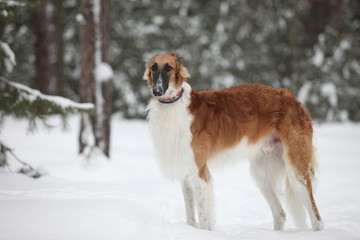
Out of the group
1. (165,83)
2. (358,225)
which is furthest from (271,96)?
(358,225)

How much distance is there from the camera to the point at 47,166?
6.18 meters

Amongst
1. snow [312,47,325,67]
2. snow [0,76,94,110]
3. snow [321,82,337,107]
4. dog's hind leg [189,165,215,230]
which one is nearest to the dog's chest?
dog's hind leg [189,165,215,230]

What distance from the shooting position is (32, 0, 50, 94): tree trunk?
1310 cm

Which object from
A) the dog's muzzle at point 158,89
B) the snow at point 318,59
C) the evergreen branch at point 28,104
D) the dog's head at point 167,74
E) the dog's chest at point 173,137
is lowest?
the dog's chest at point 173,137

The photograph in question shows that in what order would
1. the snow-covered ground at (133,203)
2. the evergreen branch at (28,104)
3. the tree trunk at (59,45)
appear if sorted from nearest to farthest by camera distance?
the snow-covered ground at (133,203) < the evergreen branch at (28,104) < the tree trunk at (59,45)

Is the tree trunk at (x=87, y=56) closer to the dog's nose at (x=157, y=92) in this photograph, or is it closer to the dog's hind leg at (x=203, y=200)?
Answer: the dog's nose at (x=157, y=92)

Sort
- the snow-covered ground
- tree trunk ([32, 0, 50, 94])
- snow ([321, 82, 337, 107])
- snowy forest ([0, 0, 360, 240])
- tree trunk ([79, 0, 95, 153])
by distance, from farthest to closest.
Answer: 1. snow ([321, 82, 337, 107])
2. tree trunk ([32, 0, 50, 94])
3. tree trunk ([79, 0, 95, 153])
4. snowy forest ([0, 0, 360, 240])
5. the snow-covered ground

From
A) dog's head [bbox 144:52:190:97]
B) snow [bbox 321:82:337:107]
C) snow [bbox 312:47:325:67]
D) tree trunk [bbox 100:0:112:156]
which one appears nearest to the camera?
dog's head [bbox 144:52:190:97]

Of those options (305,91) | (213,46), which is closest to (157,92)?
(305,91)

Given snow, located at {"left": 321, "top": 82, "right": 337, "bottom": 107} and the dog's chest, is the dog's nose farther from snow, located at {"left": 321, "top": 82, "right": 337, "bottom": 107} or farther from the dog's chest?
snow, located at {"left": 321, "top": 82, "right": 337, "bottom": 107}

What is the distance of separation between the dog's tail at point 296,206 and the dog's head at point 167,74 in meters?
Result: 1.70

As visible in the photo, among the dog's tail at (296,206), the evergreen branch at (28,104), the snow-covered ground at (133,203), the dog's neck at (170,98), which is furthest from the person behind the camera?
the evergreen branch at (28,104)

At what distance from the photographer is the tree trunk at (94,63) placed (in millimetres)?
Answer: 6316

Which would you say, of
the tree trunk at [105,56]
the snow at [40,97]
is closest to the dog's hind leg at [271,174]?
the snow at [40,97]
